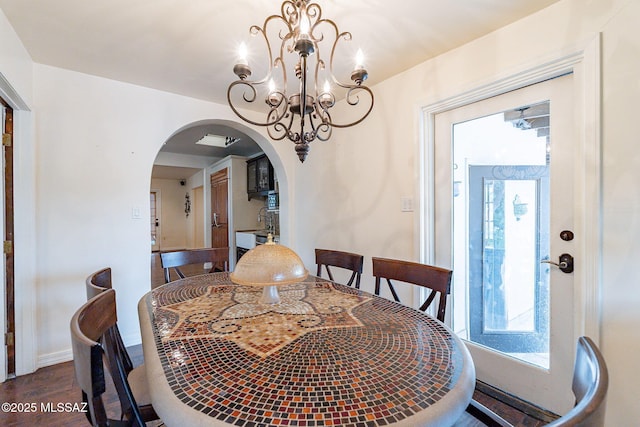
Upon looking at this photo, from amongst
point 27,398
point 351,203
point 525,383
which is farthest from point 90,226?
point 525,383

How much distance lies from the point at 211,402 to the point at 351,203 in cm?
228

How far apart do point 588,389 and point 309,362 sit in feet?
1.89

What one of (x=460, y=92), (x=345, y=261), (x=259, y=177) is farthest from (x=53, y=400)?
(x=259, y=177)

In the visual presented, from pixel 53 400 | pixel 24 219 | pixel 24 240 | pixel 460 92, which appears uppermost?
pixel 460 92

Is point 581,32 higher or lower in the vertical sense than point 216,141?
lower

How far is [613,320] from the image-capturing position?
1338 millimetres

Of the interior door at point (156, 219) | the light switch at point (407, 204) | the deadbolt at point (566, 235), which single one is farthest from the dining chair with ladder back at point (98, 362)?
the interior door at point (156, 219)

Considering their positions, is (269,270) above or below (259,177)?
below

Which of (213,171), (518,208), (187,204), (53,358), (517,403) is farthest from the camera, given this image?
(187,204)

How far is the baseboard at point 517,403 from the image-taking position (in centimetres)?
157

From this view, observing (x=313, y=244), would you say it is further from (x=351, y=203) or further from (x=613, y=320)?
(x=613, y=320)

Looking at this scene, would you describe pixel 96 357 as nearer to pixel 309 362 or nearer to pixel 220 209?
pixel 309 362

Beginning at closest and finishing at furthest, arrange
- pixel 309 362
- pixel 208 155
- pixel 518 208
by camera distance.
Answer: pixel 309 362 < pixel 518 208 < pixel 208 155

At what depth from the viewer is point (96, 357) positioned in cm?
59
